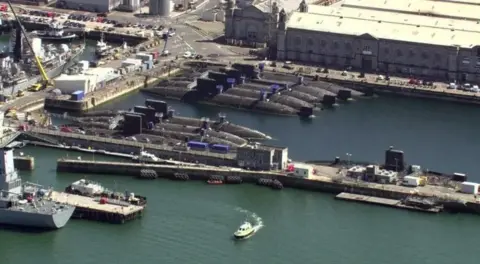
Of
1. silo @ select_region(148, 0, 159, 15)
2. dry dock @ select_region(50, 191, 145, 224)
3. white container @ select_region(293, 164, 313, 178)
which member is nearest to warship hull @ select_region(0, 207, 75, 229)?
dry dock @ select_region(50, 191, 145, 224)

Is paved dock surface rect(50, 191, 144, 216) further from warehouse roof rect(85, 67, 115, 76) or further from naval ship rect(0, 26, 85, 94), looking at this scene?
warehouse roof rect(85, 67, 115, 76)

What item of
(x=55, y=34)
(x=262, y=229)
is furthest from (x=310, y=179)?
(x=55, y=34)

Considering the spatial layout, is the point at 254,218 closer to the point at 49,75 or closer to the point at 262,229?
the point at 262,229

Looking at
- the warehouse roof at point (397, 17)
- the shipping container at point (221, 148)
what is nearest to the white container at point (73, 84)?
the shipping container at point (221, 148)

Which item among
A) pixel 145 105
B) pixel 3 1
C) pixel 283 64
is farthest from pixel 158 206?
pixel 3 1

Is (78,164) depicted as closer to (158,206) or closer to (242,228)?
→ (158,206)

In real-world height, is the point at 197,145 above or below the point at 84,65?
below
